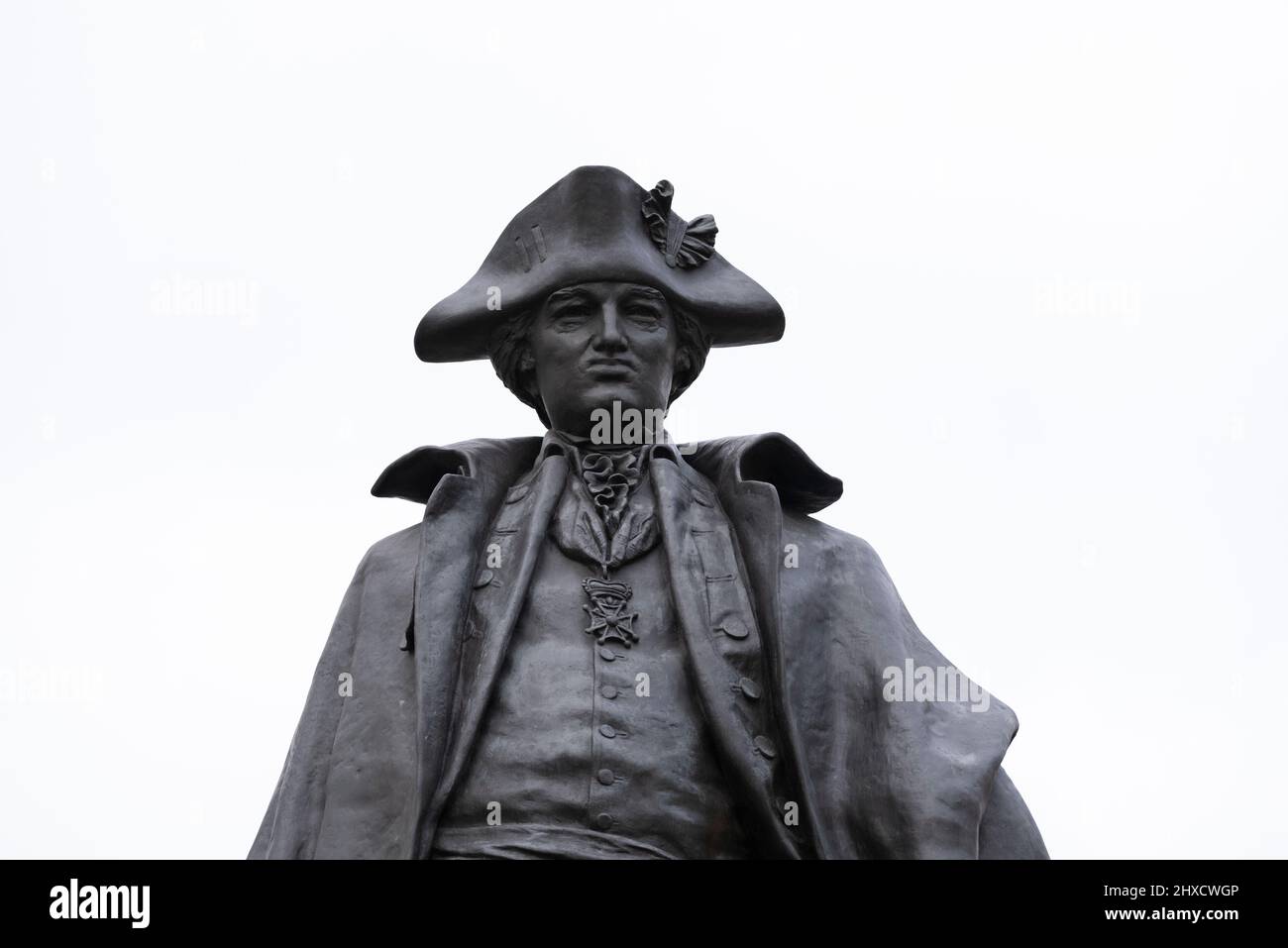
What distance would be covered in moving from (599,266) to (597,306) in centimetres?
20

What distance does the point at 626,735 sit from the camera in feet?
47.1

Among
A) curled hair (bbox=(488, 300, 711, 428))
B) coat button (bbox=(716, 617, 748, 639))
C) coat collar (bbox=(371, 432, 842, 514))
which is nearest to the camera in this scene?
coat button (bbox=(716, 617, 748, 639))

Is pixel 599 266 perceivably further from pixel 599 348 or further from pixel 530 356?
pixel 530 356

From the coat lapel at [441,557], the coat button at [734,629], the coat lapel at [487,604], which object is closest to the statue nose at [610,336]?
the coat lapel at [487,604]

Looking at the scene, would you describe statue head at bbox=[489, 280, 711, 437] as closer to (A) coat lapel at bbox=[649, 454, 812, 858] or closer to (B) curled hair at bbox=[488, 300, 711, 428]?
(B) curled hair at bbox=[488, 300, 711, 428]

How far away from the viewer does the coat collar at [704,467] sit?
620 inches

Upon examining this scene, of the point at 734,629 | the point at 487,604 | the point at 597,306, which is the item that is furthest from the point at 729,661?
the point at 597,306

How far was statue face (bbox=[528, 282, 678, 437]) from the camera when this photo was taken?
1578cm

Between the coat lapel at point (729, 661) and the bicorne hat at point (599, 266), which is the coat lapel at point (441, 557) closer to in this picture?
the bicorne hat at point (599, 266)

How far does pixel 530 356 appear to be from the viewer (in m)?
16.2

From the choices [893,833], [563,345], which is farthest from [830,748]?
[563,345]

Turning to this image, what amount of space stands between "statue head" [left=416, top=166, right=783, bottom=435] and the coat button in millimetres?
1424

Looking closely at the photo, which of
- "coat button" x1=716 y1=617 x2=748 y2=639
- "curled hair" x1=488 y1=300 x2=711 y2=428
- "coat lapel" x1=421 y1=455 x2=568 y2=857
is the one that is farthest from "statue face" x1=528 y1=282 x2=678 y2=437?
"coat button" x1=716 y1=617 x2=748 y2=639

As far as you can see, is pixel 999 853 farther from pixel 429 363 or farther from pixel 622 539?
pixel 429 363
